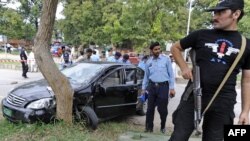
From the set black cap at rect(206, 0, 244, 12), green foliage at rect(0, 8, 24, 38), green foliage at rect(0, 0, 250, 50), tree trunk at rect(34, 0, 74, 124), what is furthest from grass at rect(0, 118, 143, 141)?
green foliage at rect(0, 8, 24, 38)

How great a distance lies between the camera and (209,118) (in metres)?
3.39

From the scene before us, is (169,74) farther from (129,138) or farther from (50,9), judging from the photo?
(50,9)

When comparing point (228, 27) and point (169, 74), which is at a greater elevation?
point (228, 27)

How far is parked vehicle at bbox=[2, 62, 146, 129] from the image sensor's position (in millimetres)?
6242

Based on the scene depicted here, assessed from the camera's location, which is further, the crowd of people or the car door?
the car door

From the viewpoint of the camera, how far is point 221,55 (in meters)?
3.22

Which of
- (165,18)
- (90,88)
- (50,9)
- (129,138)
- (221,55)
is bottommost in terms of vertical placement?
(129,138)

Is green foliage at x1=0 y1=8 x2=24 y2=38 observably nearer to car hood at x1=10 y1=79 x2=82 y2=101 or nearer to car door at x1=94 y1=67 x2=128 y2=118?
car door at x1=94 y1=67 x2=128 y2=118

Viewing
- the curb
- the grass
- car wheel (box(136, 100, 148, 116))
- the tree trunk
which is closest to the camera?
the grass

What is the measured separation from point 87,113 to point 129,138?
0.85 meters

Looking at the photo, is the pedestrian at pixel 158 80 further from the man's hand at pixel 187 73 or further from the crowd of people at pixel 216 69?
the man's hand at pixel 187 73

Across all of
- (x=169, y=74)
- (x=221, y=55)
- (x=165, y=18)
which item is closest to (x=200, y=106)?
(x=221, y=55)

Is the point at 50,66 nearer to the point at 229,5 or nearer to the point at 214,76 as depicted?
the point at 214,76

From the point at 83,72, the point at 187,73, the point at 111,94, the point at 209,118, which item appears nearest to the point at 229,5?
the point at 187,73
